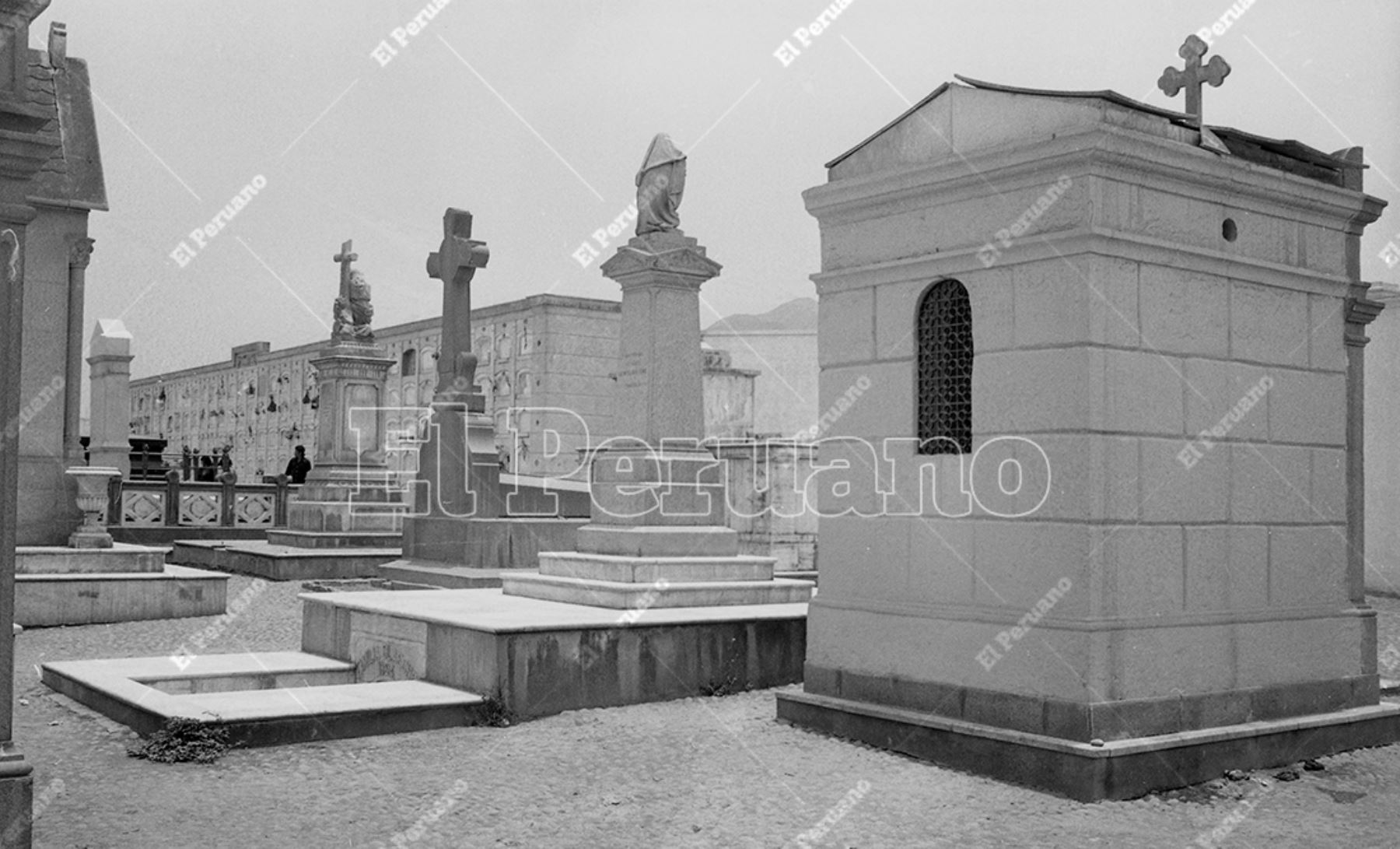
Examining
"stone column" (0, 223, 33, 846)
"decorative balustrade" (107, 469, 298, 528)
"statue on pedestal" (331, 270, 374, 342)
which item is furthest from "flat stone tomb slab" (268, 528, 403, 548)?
"stone column" (0, 223, 33, 846)

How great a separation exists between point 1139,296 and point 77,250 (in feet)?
38.1

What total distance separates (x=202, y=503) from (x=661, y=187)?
13.8 meters

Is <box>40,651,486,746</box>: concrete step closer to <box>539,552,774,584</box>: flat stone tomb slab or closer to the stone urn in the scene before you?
<box>539,552,774,584</box>: flat stone tomb slab

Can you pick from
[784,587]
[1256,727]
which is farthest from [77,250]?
[1256,727]

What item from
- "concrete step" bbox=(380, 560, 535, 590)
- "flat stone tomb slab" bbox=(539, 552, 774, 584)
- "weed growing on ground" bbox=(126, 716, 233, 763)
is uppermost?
"flat stone tomb slab" bbox=(539, 552, 774, 584)

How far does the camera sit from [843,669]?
7.12m

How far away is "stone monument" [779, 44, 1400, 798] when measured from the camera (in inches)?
238

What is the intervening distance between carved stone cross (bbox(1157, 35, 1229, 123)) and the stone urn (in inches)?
398

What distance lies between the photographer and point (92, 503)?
12.8 meters

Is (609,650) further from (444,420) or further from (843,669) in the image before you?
(444,420)

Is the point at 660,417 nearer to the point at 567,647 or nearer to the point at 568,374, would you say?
the point at 567,647

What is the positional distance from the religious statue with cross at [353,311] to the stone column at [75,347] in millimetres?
7686

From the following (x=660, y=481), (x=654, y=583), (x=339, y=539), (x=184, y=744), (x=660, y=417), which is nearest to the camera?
(x=184, y=744)

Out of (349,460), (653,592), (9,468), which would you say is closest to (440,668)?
(653,592)
